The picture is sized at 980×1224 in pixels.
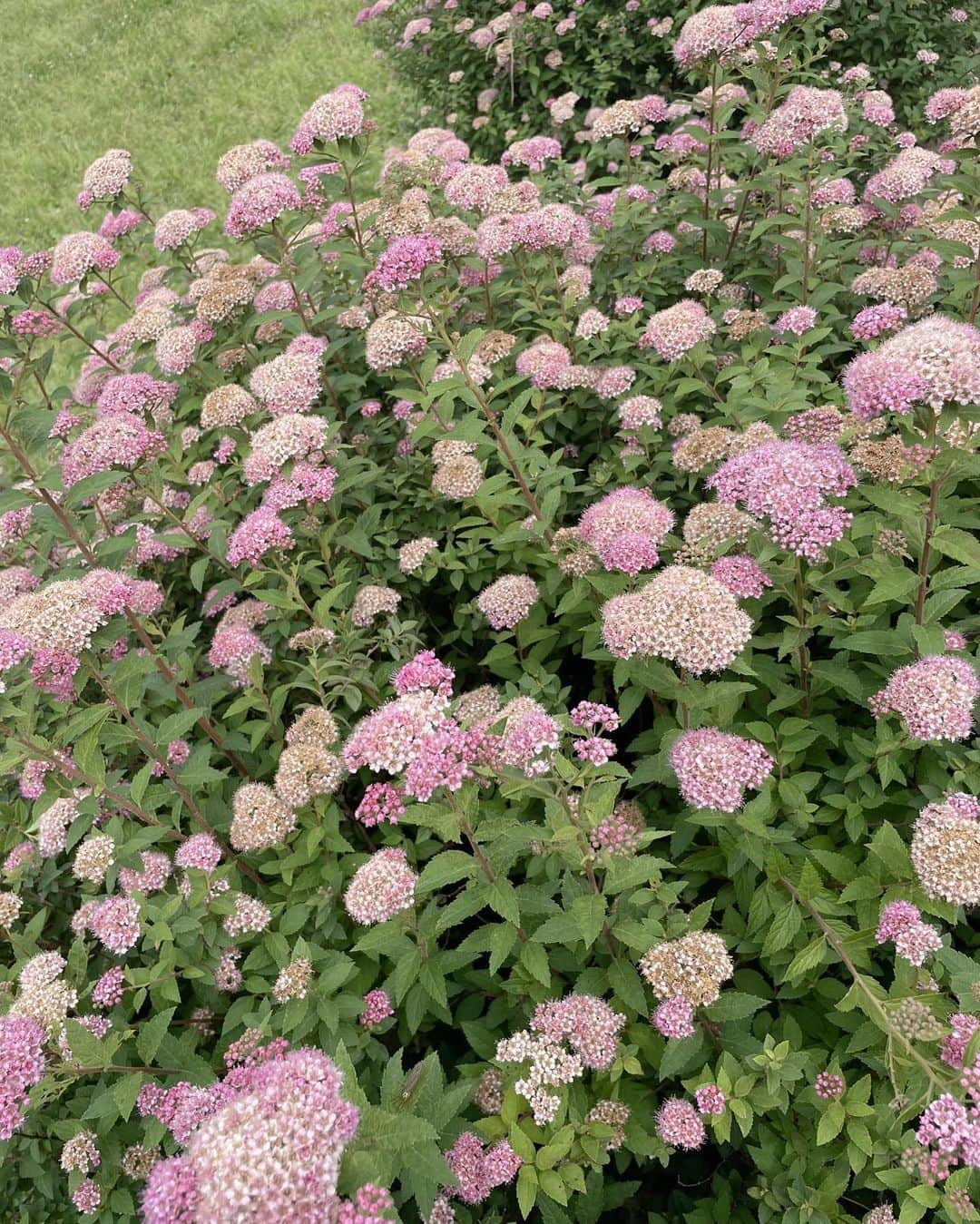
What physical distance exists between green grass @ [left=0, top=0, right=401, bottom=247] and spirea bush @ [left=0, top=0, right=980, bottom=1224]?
7416mm

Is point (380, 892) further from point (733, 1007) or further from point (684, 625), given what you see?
point (684, 625)

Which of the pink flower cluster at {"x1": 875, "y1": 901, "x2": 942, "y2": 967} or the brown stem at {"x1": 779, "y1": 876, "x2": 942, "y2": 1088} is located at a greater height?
the pink flower cluster at {"x1": 875, "y1": 901, "x2": 942, "y2": 967}

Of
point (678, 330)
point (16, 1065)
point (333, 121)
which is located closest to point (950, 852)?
point (678, 330)

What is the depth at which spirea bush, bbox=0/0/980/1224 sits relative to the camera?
1.89 meters

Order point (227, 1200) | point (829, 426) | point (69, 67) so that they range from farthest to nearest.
Result: point (69, 67)
point (829, 426)
point (227, 1200)

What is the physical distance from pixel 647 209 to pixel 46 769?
13.0ft

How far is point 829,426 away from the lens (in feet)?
8.68

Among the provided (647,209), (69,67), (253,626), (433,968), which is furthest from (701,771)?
(69,67)

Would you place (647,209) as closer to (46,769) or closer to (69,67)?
(46,769)

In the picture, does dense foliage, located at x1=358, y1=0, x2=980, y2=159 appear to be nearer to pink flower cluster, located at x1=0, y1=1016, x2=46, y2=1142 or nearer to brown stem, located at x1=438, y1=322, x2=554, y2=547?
brown stem, located at x1=438, y1=322, x2=554, y2=547

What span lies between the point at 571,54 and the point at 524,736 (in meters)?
7.45

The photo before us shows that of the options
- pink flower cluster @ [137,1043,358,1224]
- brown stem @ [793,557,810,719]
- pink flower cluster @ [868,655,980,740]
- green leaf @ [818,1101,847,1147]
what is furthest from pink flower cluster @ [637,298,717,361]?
pink flower cluster @ [137,1043,358,1224]

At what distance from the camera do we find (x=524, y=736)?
1864mm

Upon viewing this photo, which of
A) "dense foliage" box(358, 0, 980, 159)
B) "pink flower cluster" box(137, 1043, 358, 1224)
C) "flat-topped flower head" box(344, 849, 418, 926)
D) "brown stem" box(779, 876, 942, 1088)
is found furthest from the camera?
"dense foliage" box(358, 0, 980, 159)
